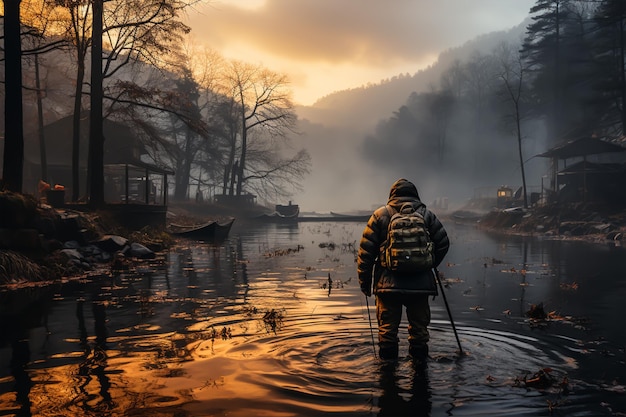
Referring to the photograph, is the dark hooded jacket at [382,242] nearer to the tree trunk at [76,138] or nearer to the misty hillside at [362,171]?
the tree trunk at [76,138]

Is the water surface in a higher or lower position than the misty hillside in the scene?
lower

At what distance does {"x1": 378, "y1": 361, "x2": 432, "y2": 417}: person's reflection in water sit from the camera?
479cm

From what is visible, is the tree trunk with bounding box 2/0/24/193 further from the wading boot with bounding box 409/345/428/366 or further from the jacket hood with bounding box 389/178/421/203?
the wading boot with bounding box 409/345/428/366

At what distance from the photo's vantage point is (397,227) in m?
6.30

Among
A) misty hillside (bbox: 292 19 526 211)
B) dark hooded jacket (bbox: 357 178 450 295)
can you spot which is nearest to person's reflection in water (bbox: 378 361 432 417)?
dark hooded jacket (bbox: 357 178 450 295)

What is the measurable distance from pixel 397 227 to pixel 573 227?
3261 cm

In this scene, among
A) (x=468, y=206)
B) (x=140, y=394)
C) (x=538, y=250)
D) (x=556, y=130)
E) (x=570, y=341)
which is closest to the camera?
(x=140, y=394)

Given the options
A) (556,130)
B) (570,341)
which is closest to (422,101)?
(556,130)

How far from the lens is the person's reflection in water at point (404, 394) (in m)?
4.79

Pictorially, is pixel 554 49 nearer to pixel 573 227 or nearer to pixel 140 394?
pixel 573 227

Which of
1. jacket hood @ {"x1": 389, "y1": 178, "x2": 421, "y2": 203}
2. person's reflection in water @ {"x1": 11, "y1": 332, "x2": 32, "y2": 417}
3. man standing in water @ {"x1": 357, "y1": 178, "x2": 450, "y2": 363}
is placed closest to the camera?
person's reflection in water @ {"x1": 11, "y1": 332, "x2": 32, "y2": 417}

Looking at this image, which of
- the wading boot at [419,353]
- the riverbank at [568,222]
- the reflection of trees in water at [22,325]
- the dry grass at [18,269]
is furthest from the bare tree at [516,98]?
the wading boot at [419,353]

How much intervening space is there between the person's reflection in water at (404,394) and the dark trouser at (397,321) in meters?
0.21

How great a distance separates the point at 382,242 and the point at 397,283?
21.8 inches
